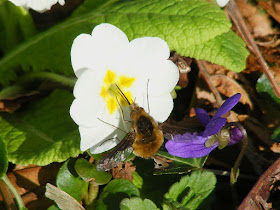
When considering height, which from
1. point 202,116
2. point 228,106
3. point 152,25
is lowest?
point 202,116

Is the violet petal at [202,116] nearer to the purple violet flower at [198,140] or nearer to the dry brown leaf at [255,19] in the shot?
the purple violet flower at [198,140]

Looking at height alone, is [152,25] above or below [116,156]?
above

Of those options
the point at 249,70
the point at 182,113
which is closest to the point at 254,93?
the point at 249,70

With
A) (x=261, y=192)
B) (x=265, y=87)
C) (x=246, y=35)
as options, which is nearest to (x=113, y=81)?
(x=261, y=192)

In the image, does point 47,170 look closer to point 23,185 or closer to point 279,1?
point 23,185

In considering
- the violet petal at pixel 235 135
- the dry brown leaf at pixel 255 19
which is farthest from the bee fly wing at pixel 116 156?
the dry brown leaf at pixel 255 19

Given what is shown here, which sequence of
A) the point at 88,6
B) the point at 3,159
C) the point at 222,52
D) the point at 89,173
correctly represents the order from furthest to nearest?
the point at 88,6 → the point at 222,52 → the point at 89,173 → the point at 3,159

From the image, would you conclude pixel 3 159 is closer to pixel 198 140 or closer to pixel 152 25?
pixel 198 140
